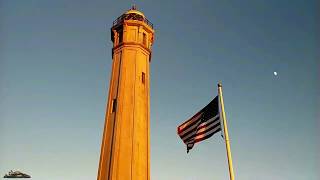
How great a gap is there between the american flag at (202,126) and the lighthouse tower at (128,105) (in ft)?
37.7

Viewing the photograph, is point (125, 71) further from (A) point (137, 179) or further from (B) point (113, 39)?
(A) point (137, 179)

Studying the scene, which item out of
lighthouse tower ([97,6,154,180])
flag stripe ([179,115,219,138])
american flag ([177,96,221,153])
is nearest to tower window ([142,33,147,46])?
lighthouse tower ([97,6,154,180])

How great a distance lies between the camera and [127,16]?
36.9 m

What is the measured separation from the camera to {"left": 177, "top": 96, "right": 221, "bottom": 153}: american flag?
16141 millimetres

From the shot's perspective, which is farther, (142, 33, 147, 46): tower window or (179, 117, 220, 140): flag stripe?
(142, 33, 147, 46): tower window

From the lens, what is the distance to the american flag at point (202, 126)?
16.1 metres

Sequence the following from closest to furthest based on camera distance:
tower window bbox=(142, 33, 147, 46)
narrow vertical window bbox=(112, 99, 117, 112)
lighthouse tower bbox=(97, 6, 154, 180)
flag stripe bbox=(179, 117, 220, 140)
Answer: flag stripe bbox=(179, 117, 220, 140) → lighthouse tower bbox=(97, 6, 154, 180) → narrow vertical window bbox=(112, 99, 117, 112) → tower window bbox=(142, 33, 147, 46)

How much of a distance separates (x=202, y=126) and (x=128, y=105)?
48.3 ft

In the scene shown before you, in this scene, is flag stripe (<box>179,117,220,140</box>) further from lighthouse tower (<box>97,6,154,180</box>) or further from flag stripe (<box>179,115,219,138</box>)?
lighthouse tower (<box>97,6,154,180</box>)

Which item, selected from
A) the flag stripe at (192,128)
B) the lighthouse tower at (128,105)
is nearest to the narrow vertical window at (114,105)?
the lighthouse tower at (128,105)

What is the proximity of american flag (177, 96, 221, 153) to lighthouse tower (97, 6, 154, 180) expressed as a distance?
1150 cm

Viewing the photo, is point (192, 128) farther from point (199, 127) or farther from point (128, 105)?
point (128, 105)

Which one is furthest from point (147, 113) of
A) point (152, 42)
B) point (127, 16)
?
point (127, 16)

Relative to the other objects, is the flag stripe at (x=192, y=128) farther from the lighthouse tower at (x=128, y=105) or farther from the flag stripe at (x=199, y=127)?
the lighthouse tower at (x=128, y=105)
